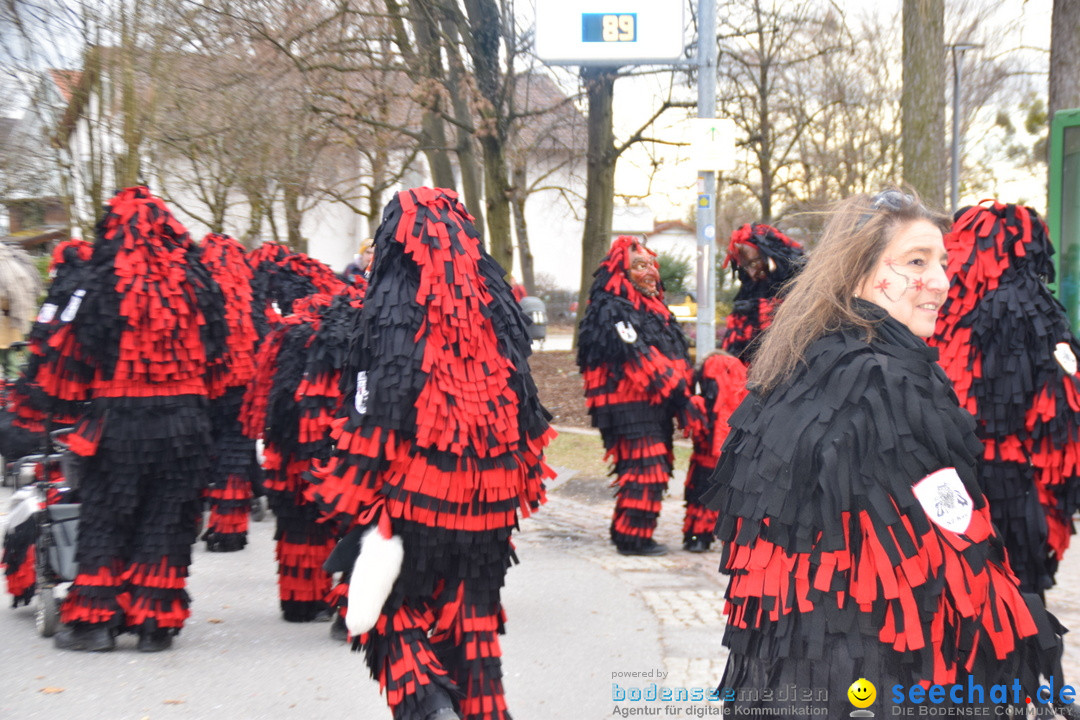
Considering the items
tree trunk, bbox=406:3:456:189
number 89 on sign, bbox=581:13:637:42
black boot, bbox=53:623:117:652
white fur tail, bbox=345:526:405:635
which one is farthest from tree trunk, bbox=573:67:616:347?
white fur tail, bbox=345:526:405:635

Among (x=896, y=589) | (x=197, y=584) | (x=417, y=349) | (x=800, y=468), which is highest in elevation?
(x=417, y=349)

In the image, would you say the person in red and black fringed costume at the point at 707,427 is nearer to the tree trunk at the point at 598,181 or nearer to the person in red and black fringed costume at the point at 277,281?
the person in red and black fringed costume at the point at 277,281

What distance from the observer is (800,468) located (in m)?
2.38

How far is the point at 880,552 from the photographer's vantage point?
2.28 m

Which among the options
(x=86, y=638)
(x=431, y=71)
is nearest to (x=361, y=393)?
(x=86, y=638)

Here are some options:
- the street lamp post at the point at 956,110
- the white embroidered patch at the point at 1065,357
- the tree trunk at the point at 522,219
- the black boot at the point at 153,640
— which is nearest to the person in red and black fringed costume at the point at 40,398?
the black boot at the point at 153,640

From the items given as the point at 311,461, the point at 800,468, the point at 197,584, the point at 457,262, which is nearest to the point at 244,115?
the point at 197,584

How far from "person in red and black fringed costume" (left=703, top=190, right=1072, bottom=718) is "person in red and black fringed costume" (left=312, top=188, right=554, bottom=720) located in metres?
1.21

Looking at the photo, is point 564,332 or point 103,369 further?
point 564,332

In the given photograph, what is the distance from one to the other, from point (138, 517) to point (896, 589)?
405 centimetres

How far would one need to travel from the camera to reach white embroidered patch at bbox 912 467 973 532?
2.28m

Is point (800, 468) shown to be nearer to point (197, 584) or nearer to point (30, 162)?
point (197, 584)

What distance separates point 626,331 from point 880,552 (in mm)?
4776

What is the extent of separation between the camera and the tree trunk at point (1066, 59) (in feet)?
34.3
